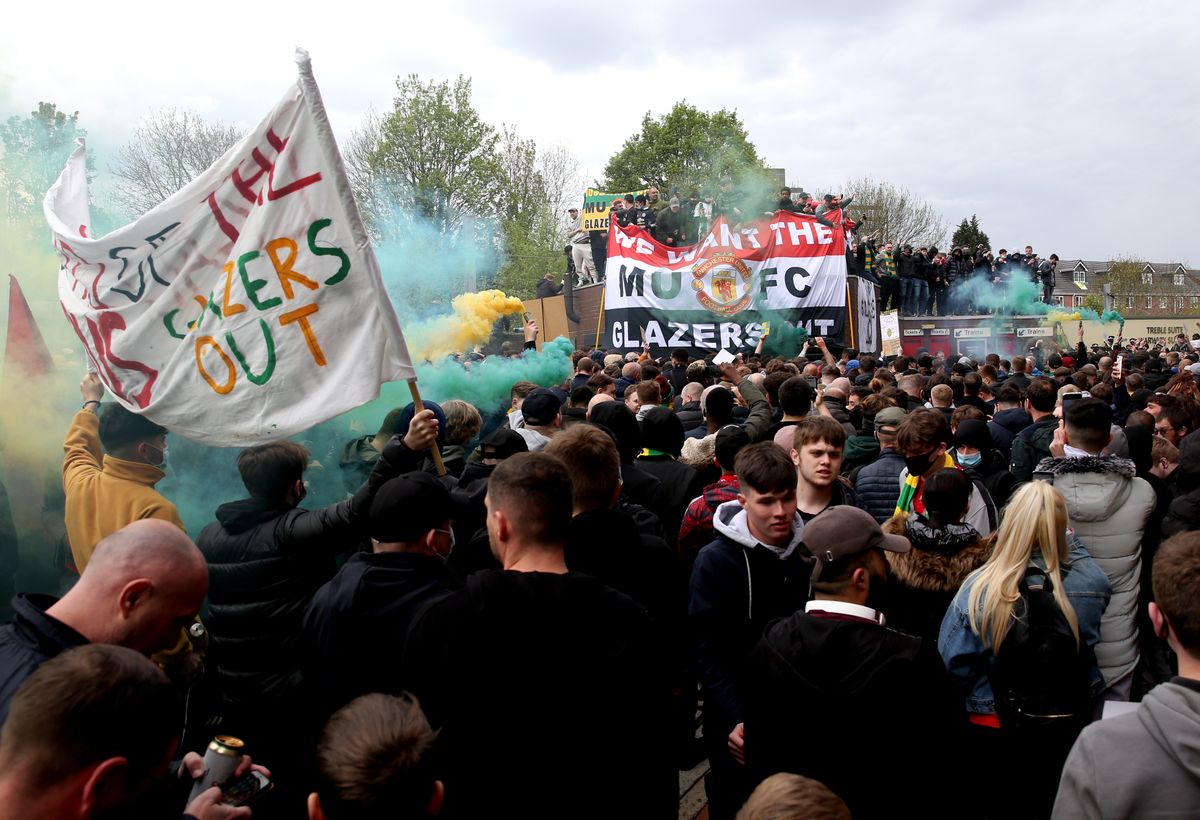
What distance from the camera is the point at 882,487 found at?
4.75 meters

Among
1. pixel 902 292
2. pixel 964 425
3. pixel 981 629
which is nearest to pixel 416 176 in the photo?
pixel 902 292

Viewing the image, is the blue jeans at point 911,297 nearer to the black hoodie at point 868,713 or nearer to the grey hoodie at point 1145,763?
the black hoodie at point 868,713

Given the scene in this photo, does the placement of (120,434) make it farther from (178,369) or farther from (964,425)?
(964,425)

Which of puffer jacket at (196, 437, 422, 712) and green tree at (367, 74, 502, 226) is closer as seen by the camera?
puffer jacket at (196, 437, 422, 712)

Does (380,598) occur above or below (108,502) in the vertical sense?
below

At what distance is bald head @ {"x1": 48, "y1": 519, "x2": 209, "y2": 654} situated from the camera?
6.91ft

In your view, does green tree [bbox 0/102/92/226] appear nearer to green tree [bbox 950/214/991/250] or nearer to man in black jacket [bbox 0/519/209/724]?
man in black jacket [bbox 0/519/209/724]

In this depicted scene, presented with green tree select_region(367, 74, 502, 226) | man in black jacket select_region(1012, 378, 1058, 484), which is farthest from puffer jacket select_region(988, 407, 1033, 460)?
green tree select_region(367, 74, 502, 226)

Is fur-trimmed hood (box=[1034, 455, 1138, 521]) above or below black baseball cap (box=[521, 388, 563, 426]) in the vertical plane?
below

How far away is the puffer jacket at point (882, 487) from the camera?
15.5 ft

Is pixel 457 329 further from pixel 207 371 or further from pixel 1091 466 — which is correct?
pixel 1091 466

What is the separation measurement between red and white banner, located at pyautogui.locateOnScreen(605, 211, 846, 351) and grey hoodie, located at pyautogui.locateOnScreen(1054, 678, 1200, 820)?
11768 mm

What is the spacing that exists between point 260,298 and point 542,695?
2.47 m

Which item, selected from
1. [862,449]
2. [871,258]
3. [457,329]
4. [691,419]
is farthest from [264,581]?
[871,258]
